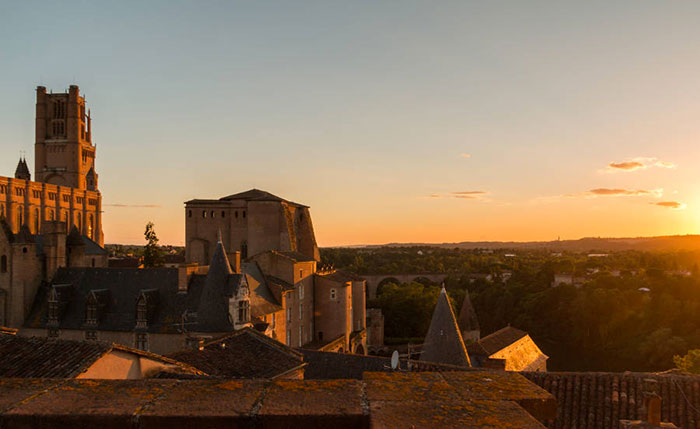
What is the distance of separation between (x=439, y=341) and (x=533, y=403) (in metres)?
19.8

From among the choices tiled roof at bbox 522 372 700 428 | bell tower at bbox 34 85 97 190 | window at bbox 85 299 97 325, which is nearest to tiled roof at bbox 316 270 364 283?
window at bbox 85 299 97 325

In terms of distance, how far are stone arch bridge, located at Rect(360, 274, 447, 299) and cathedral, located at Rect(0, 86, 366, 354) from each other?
136 feet

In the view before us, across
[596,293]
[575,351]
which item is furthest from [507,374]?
[596,293]

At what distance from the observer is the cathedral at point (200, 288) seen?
29062 mm

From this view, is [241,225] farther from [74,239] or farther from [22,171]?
[22,171]

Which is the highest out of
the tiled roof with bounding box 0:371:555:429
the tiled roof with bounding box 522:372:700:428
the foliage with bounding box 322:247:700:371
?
the tiled roof with bounding box 0:371:555:429

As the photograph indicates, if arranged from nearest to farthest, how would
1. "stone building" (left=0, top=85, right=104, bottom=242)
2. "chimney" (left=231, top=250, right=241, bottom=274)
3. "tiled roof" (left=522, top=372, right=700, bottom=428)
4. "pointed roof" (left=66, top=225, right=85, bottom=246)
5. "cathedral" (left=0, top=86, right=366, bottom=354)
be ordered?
"tiled roof" (left=522, top=372, right=700, bottom=428) < "cathedral" (left=0, top=86, right=366, bottom=354) < "chimney" (left=231, top=250, right=241, bottom=274) < "pointed roof" (left=66, top=225, right=85, bottom=246) < "stone building" (left=0, top=85, right=104, bottom=242)

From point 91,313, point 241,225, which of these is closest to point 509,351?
point 91,313

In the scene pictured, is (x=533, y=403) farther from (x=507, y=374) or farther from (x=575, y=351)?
(x=575, y=351)

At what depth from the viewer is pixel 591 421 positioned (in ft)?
45.2

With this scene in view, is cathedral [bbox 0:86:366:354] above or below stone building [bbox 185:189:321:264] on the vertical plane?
below

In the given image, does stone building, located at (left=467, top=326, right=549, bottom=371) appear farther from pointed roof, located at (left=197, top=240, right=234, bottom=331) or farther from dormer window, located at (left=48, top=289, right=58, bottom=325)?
dormer window, located at (left=48, top=289, right=58, bottom=325)

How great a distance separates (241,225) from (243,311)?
25529mm

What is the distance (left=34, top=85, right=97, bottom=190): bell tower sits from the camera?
358ft
